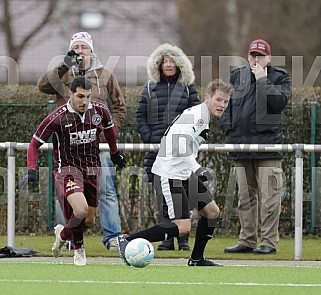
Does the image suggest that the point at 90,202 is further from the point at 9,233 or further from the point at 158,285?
the point at 158,285

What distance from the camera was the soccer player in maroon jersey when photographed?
43.8 ft

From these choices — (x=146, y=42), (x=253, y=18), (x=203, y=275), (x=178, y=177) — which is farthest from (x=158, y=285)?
(x=253, y=18)

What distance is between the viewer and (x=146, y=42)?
1592 inches

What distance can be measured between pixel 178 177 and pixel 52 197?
15.4 ft

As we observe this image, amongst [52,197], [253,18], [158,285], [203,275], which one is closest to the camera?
[158,285]

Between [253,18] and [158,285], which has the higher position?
[253,18]

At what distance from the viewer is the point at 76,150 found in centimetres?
1353

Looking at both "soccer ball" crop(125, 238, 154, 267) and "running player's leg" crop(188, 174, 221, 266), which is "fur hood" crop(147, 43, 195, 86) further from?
"soccer ball" crop(125, 238, 154, 267)

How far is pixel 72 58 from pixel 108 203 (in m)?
1.82

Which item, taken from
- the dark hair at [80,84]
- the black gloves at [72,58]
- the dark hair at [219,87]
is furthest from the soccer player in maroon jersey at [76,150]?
the black gloves at [72,58]

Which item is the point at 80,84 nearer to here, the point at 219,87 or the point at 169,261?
the point at 219,87

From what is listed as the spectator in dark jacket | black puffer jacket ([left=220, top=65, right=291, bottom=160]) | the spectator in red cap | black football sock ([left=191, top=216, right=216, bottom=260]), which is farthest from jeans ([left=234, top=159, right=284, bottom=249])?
black football sock ([left=191, top=216, right=216, bottom=260])

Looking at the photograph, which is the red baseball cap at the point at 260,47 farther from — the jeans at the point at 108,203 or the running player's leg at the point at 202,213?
the running player's leg at the point at 202,213

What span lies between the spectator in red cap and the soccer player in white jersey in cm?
186
